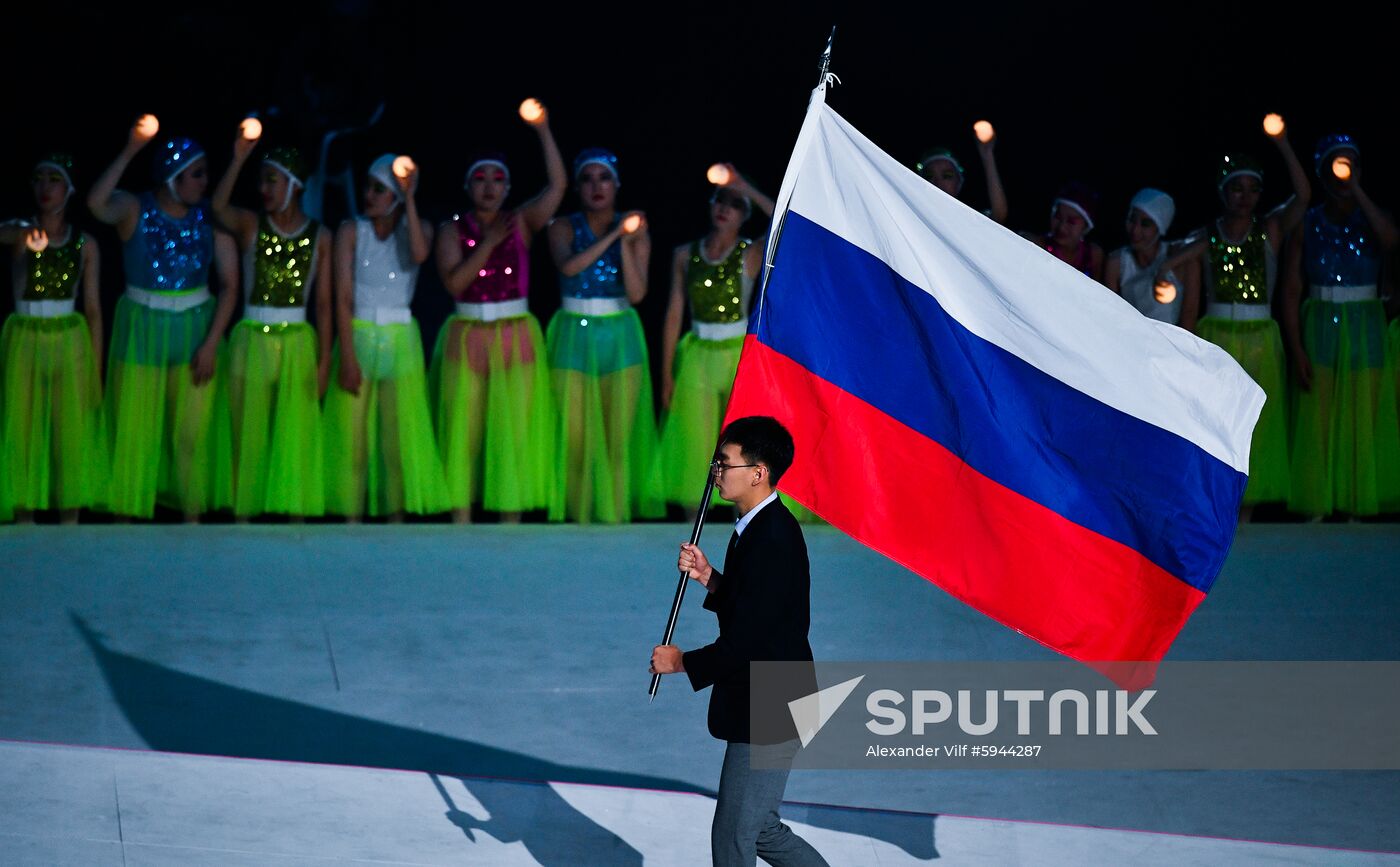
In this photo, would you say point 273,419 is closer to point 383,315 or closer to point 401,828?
point 383,315

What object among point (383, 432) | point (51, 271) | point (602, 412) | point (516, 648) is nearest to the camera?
point (516, 648)

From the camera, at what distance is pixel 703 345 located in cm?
826

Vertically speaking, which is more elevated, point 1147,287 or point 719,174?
point 719,174

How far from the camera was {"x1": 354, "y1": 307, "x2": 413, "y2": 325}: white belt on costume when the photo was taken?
320 inches

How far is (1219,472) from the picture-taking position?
390cm

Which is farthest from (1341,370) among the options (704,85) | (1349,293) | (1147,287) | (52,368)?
(52,368)

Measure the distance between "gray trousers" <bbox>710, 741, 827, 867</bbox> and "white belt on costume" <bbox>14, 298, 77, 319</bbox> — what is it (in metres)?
5.48

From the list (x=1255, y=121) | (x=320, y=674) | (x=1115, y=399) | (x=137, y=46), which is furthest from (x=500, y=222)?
(x=1115, y=399)

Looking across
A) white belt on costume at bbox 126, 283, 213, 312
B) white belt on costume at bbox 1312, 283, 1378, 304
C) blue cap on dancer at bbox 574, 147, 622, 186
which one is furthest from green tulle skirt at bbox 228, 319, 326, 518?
white belt on costume at bbox 1312, 283, 1378, 304

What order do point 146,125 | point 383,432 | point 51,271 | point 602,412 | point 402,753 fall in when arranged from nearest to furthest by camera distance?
point 402,753 < point 146,125 < point 51,271 < point 383,432 < point 602,412

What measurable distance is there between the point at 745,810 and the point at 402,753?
70.8 inches

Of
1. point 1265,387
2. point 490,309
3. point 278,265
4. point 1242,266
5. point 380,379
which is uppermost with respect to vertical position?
point 1242,266

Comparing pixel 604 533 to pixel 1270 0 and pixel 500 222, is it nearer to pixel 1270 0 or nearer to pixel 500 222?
pixel 500 222

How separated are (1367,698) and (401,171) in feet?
14.8
